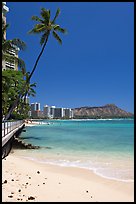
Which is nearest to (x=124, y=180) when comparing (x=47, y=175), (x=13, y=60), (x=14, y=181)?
(x=47, y=175)

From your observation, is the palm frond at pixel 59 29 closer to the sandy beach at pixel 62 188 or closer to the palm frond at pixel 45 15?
the palm frond at pixel 45 15

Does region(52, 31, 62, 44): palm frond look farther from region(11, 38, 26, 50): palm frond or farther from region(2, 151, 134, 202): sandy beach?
region(2, 151, 134, 202): sandy beach

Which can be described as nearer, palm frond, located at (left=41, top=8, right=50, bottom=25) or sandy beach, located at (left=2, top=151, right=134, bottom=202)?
sandy beach, located at (left=2, top=151, right=134, bottom=202)

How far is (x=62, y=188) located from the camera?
8.53m

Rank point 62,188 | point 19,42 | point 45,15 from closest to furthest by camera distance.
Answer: point 62,188 < point 19,42 < point 45,15

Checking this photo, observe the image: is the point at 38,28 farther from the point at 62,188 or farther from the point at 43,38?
the point at 62,188

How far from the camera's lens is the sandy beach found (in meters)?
7.18

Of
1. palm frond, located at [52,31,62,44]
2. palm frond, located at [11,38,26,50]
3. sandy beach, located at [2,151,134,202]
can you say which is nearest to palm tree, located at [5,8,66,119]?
palm frond, located at [52,31,62,44]

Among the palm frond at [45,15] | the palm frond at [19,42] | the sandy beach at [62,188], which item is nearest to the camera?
the sandy beach at [62,188]

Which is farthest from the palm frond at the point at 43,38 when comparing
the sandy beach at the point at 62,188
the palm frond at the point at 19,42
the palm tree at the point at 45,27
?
the sandy beach at the point at 62,188

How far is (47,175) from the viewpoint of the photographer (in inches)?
420

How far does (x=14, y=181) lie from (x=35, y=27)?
69.8 ft

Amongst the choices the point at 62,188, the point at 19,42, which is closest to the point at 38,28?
the point at 19,42

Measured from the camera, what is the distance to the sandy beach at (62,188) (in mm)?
7184
